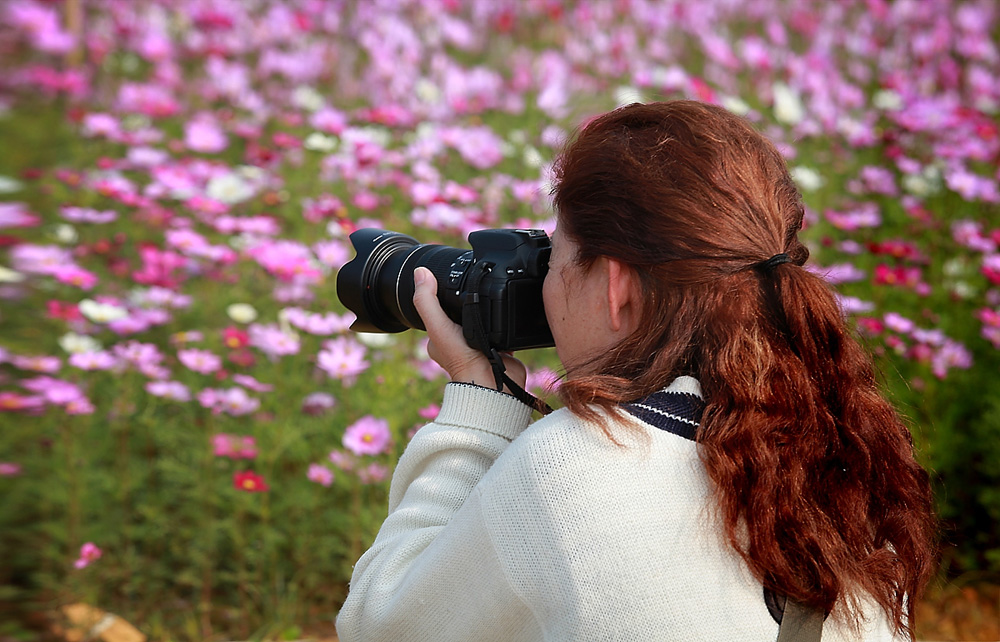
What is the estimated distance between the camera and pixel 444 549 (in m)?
0.91

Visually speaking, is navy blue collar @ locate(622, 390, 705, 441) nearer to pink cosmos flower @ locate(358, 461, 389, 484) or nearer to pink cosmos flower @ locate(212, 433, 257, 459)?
pink cosmos flower @ locate(358, 461, 389, 484)

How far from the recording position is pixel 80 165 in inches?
109

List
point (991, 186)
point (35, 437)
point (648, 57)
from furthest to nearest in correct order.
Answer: point (648, 57) → point (991, 186) → point (35, 437)

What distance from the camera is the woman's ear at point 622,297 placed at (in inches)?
38.8

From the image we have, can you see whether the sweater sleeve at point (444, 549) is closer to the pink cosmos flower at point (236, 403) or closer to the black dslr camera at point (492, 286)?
the black dslr camera at point (492, 286)

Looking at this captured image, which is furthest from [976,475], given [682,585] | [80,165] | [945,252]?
[80,165]

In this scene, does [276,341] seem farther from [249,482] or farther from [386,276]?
[386,276]

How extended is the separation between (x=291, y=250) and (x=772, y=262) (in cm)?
127

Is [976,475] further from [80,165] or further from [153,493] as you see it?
[80,165]

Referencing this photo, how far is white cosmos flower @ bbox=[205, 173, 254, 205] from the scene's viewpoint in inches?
93.6

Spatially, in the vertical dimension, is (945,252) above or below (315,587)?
above

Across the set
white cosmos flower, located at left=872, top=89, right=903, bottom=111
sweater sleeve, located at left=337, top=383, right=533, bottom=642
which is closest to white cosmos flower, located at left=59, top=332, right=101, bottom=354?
sweater sleeve, located at left=337, top=383, right=533, bottom=642

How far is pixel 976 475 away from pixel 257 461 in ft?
5.42

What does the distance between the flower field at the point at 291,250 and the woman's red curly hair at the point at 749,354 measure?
176mm
